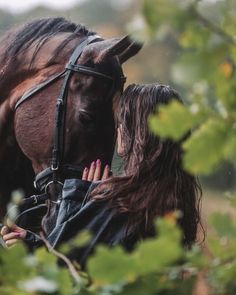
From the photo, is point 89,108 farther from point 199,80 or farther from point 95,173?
point 199,80

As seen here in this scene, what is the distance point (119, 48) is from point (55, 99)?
325 millimetres

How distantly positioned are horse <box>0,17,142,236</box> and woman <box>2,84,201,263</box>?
1.24 feet

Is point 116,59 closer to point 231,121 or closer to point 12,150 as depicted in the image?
point 12,150

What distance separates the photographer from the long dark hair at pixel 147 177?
2043 millimetres

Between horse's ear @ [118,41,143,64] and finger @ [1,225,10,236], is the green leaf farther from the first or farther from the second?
horse's ear @ [118,41,143,64]

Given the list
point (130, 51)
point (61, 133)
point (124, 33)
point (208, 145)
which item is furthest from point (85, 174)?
point (124, 33)

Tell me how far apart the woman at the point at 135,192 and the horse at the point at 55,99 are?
38cm

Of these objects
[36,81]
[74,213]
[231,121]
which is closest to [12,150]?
[36,81]

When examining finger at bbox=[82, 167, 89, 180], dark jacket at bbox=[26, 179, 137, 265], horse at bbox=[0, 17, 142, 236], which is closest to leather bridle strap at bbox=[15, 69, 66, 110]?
horse at bbox=[0, 17, 142, 236]

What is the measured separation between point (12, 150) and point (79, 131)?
371 mm

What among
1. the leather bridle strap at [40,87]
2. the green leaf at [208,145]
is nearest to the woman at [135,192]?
the leather bridle strap at [40,87]

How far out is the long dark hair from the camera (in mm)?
2043

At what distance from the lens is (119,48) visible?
8.73 feet

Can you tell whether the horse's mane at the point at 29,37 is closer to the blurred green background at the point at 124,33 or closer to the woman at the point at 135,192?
the woman at the point at 135,192
